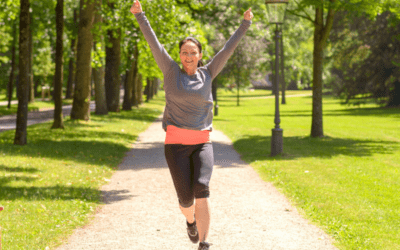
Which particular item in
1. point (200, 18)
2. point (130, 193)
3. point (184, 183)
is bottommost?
point (130, 193)

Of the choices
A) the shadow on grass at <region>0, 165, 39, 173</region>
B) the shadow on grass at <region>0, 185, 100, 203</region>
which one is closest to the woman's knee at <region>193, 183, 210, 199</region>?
the shadow on grass at <region>0, 185, 100, 203</region>

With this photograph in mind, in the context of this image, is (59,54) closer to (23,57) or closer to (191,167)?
(23,57)

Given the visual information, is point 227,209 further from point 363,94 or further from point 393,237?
point 363,94

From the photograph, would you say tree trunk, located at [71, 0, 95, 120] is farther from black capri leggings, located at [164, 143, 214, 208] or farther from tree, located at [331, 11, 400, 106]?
tree, located at [331, 11, 400, 106]

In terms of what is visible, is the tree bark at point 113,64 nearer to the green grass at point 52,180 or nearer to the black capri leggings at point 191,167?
the green grass at point 52,180

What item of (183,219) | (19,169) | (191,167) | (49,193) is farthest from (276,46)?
(191,167)

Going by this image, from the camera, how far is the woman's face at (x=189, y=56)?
169 inches

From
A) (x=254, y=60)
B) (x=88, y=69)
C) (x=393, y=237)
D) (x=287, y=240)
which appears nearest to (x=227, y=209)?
(x=287, y=240)

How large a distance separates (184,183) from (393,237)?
2562 mm

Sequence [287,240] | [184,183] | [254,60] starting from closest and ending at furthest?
[184,183] < [287,240] < [254,60]

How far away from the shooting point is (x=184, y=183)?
4281mm

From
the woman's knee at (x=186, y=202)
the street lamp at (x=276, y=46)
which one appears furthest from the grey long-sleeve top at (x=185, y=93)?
the street lamp at (x=276, y=46)

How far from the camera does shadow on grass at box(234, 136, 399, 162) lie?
41.8 ft

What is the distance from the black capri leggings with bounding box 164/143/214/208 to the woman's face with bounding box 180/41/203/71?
0.72m
